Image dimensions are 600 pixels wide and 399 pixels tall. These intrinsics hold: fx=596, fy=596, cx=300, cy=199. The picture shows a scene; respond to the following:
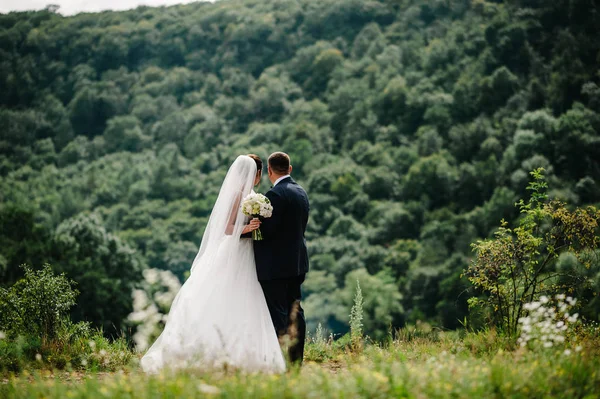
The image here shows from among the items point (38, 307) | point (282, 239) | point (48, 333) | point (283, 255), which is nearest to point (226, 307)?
point (283, 255)

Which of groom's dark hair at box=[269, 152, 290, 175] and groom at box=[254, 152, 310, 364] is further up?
groom's dark hair at box=[269, 152, 290, 175]

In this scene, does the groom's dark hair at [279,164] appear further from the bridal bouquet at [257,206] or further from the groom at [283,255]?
the bridal bouquet at [257,206]

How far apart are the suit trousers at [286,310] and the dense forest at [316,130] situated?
94.1 feet

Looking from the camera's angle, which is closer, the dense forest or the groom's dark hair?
the groom's dark hair

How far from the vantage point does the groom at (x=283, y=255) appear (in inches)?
216

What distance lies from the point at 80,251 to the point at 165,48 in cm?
6392

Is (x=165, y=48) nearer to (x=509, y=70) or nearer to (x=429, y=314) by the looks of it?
(x=509, y=70)

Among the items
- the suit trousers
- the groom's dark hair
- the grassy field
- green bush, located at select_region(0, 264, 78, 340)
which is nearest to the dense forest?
green bush, located at select_region(0, 264, 78, 340)

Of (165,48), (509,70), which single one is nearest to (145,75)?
(165,48)

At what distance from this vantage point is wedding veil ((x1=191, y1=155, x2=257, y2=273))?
5.76 metres

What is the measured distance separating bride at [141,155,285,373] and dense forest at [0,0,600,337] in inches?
1118

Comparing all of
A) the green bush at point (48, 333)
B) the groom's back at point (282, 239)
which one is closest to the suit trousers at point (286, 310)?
the groom's back at point (282, 239)

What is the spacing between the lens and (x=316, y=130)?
75.0m

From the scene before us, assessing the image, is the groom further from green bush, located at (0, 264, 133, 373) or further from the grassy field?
green bush, located at (0, 264, 133, 373)
